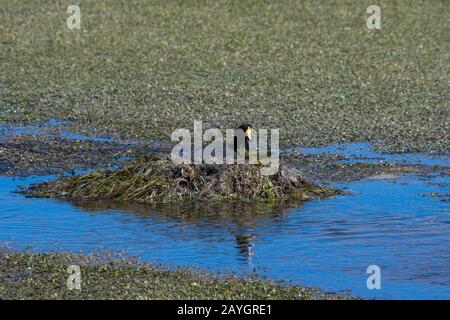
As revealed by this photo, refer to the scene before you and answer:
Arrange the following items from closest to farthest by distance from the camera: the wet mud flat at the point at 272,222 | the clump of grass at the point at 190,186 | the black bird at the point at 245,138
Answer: the wet mud flat at the point at 272,222
the clump of grass at the point at 190,186
the black bird at the point at 245,138

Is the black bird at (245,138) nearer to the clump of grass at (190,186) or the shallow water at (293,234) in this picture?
the clump of grass at (190,186)

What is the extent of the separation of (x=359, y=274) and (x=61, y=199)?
17.0 ft

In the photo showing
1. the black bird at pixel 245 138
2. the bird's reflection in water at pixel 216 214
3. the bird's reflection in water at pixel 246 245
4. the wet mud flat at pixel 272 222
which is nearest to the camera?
the wet mud flat at pixel 272 222

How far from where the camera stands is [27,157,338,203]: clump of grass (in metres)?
15.3

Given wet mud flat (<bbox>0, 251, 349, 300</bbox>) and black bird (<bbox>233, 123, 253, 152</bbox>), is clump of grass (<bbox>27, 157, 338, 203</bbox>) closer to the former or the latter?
black bird (<bbox>233, 123, 253, 152</bbox>)

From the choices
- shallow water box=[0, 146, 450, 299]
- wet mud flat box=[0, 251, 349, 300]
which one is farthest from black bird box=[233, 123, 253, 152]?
wet mud flat box=[0, 251, 349, 300]

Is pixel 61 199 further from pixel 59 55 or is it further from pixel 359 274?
pixel 59 55

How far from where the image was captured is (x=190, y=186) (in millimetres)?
15422

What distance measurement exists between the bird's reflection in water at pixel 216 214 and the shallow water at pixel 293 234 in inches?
0.5

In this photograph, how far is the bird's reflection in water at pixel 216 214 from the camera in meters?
13.6

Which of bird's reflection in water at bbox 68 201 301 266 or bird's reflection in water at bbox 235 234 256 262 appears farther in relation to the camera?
bird's reflection in water at bbox 68 201 301 266

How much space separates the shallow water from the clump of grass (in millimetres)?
335

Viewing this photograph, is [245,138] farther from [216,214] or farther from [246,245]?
[246,245]

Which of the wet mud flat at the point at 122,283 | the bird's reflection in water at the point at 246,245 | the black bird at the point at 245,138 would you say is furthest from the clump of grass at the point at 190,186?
the wet mud flat at the point at 122,283
